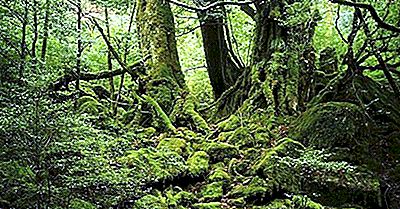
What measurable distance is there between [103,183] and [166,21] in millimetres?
4724

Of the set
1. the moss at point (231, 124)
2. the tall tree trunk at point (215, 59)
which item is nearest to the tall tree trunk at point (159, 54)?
the moss at point (231, 124)

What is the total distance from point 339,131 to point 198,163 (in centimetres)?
180

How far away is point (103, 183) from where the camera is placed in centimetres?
338

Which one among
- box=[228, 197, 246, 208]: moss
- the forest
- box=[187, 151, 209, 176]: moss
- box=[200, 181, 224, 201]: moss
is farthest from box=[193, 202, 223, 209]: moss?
box=[187, 151, 209, 176]: moss

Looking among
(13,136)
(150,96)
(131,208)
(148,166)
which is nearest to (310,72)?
(150,96)

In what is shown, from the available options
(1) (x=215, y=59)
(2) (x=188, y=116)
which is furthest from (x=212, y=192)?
(1) (x=215, y=59)

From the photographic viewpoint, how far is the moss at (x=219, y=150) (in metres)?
A: 5.67

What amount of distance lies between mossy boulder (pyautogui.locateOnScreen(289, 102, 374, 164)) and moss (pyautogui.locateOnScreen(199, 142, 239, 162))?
2.70 ft

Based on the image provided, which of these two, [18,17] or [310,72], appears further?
[310,72]

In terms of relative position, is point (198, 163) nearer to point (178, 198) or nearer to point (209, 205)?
point (178, 198)

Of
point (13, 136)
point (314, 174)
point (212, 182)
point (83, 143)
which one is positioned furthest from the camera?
point (212, 182)

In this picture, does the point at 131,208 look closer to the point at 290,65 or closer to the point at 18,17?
the point at 18,17

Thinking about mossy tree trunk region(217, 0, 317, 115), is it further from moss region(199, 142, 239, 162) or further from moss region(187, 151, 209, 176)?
moss region(187, 151, 209, 176)

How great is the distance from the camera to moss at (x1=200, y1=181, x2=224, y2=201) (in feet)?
15.5
